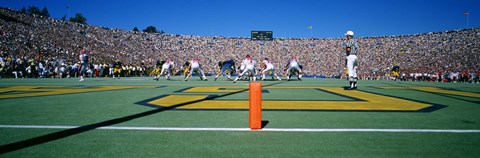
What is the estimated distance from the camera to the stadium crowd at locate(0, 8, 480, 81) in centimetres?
4122

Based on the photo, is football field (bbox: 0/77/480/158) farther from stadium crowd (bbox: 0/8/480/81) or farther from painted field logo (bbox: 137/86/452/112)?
stadium crowd (bbox: 0/8/480/81)

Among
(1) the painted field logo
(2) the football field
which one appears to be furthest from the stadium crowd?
(2) the football field

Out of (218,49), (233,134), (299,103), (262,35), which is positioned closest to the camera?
(233,134)

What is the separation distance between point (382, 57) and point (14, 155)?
6312cm

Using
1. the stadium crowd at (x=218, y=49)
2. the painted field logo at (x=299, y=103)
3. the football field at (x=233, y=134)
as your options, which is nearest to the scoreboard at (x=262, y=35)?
the stadium crowd at (x=218, y=49)

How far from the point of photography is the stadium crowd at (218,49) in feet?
135

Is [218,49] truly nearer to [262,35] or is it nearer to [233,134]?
[262,35]

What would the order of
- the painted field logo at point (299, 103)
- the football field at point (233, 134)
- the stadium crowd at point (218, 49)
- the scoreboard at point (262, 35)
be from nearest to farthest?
the football field at point (233, 134)
the painted field logo at point (299, 103)
the stadium crowd at point (218, 49)
the scoreboard at point (262, 35)

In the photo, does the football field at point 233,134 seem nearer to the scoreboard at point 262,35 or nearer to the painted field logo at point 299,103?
the painted field logo at point 299,103

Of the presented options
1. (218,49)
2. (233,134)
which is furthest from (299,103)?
(218,49)

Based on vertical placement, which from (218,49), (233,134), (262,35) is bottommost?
(233,134)

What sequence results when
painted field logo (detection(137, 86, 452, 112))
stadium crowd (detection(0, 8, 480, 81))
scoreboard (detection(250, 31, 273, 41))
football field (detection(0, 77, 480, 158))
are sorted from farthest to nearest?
scoreboard (detection(250, 31, 273, 41)), stadium crowd (detection(0, 8, 480, 81)), painted field logo (detection(137, 86, 452, 112)), football field (detection(0, 77, 480, 158))

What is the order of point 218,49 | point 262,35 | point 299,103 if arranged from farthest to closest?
1. point 218,49
2. point 262,35
3. point 299,103

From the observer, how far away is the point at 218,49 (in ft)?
220
